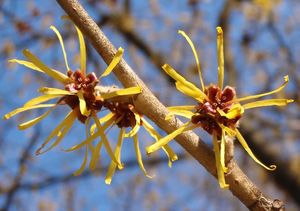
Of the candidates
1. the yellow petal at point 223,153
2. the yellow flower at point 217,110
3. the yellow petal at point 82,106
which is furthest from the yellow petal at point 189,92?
the yellow petal at point 82,106

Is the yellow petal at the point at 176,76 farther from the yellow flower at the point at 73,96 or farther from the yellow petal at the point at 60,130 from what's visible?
the yellow petal at the point at 60,130

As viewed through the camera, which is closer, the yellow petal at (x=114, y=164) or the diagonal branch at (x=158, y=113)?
the diagonal branch at (x=158, y=113)

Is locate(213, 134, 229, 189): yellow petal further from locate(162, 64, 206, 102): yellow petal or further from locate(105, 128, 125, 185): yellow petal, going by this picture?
locate(105, 128, 125, 185): yellow petal

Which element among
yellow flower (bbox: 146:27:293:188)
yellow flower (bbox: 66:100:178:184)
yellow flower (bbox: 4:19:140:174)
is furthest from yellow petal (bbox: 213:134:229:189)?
yellow flower (bbox: 4:19:140:174)

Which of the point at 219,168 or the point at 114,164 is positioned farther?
the point at 114,164

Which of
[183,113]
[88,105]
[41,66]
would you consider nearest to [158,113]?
[183,113]

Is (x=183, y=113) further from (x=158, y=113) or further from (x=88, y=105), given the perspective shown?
(x=88, y=105)
